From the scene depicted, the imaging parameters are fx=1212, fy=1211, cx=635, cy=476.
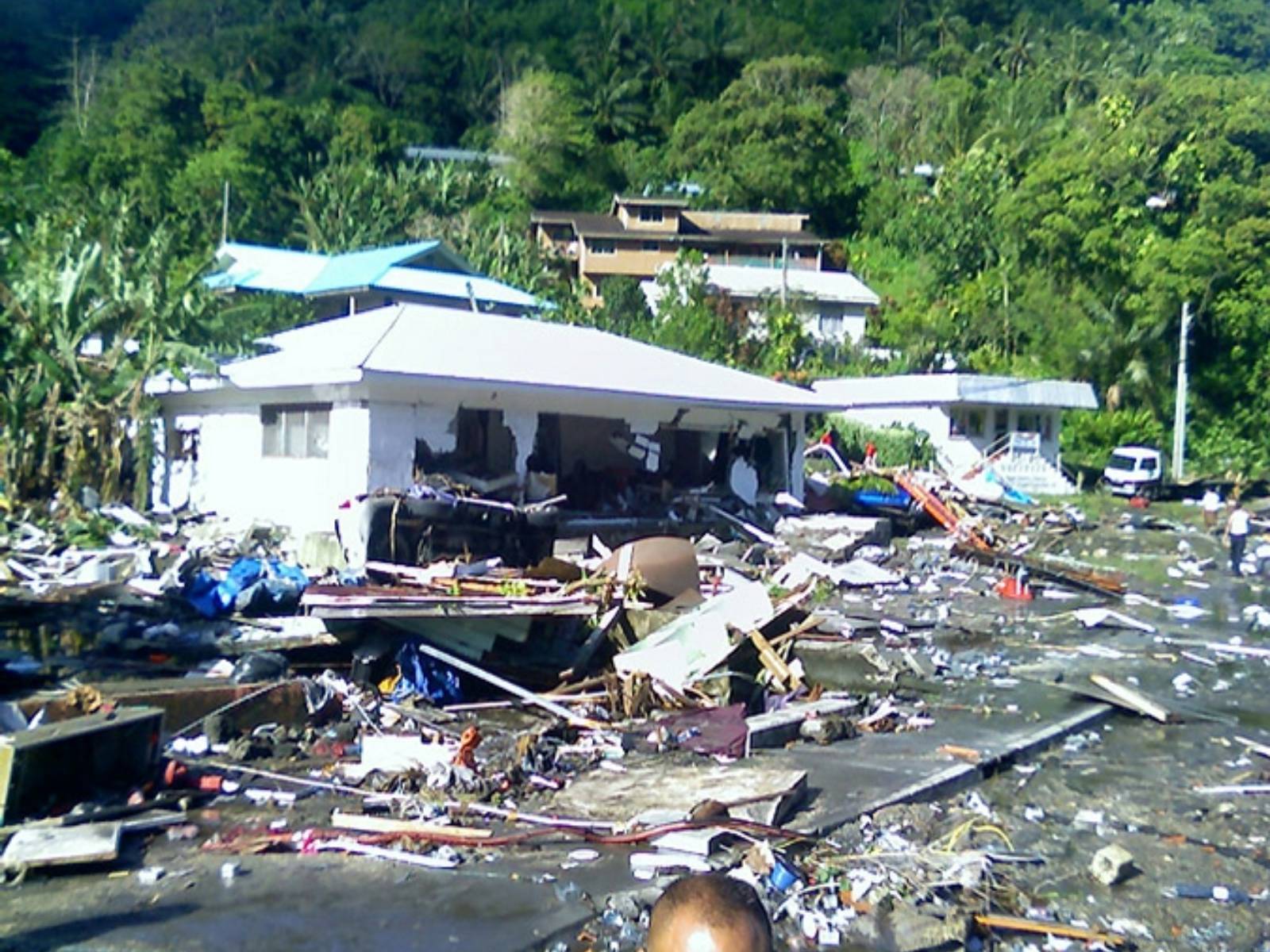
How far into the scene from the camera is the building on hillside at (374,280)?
37.8 m

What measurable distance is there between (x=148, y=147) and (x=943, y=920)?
5581 cm

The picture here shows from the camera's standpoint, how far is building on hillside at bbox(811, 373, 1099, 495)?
35.1 metres

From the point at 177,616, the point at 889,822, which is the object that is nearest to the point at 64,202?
the point at 177,616

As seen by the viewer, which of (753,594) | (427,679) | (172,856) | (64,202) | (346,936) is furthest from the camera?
(64,202)

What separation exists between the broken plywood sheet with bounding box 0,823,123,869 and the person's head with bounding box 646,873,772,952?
563 centimetres

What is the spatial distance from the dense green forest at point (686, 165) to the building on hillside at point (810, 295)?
1.47 meters

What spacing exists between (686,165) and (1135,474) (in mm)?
38417

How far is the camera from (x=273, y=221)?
5444cm

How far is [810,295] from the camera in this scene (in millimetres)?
49281

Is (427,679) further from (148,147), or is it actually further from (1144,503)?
(148,147)

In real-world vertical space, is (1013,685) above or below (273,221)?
below

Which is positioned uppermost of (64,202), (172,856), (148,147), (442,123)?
(442,123)

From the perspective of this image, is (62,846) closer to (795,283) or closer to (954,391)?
(954,391)

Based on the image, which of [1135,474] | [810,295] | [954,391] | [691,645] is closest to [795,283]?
[810,295]
